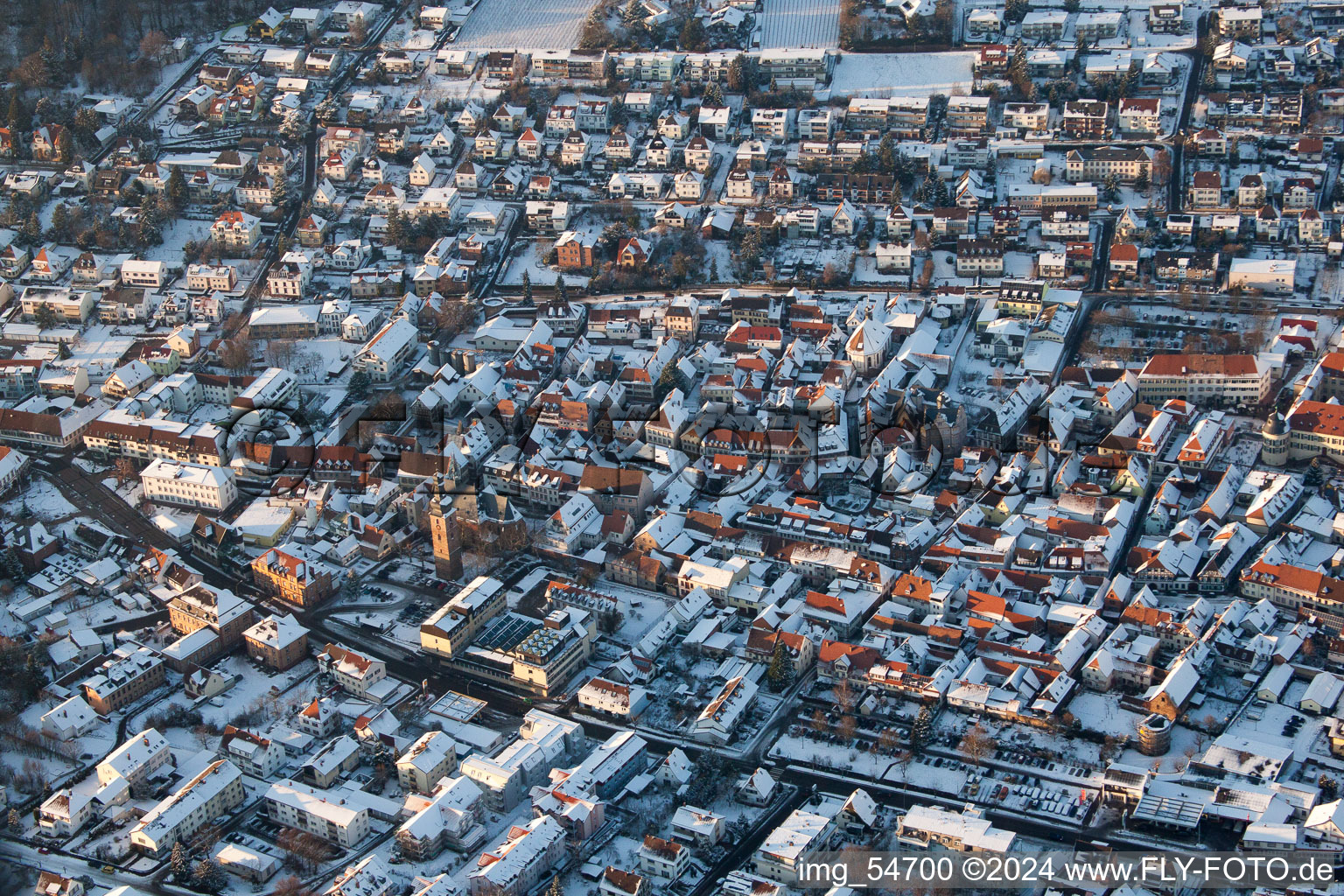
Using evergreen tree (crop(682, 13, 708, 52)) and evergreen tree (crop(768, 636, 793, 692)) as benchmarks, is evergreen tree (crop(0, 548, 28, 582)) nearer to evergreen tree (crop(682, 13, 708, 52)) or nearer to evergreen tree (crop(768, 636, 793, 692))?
evergreen tree (crop(768, 636, 793, 692))

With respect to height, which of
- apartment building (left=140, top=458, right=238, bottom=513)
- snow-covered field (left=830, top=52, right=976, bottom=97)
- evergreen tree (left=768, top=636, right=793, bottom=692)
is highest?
snow-covered field (left=830, top=52, right=976, bottom=97)

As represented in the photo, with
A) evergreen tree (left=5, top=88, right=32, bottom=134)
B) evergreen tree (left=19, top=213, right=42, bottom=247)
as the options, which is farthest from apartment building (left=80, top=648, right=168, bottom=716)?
evergreen tree (left=5, top=88, right=32, bottom=134)

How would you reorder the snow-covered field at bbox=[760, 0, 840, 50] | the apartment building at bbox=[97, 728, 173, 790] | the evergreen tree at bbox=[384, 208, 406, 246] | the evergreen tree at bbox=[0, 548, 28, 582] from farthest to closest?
the snow-covered field at bbox=[760, 0, 840, 50] < the evergreen tree at bbox=[384, 208, 406, 246] < the evergreen tree at bbox=[0, 548, 28, 582] < the apartment building at bbox=[97, 728, 173, 790]

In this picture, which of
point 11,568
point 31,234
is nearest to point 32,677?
point 11,568

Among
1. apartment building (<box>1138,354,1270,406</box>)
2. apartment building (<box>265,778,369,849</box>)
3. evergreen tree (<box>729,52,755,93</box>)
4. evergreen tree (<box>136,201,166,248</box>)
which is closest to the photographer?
apartment building (<box>265,778,369,849</box>)

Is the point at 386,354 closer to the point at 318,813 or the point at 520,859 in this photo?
the point at 318,813

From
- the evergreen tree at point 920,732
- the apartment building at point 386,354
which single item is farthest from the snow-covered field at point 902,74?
the evergreen tree at point 920,732
